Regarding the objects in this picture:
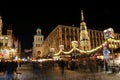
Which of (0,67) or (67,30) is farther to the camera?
(67,30)

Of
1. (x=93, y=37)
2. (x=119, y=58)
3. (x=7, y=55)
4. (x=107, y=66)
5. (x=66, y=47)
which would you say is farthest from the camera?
(x=93, y=37)

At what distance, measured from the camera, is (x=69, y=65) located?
130 ft

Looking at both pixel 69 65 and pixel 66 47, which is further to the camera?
pixel 66 47

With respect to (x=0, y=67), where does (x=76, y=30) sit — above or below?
above

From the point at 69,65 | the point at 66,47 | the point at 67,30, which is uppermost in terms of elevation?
the point at 67,30

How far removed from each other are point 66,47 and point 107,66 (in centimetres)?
7274

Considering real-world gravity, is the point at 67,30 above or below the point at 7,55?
above

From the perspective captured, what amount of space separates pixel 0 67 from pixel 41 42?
155 metres

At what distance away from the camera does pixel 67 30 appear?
105 metres

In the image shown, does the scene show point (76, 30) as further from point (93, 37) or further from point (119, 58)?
point (119, 58)

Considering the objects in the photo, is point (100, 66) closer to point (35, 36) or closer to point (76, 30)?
point (76, 30)

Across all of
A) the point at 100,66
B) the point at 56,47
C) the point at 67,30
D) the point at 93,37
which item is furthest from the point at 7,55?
the point at 100,66

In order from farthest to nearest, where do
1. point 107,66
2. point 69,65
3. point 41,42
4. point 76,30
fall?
point 41,42
point 76,30
point 69,65
point 107,66

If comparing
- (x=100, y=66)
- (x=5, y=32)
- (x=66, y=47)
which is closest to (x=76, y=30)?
(x=66, y=47)
